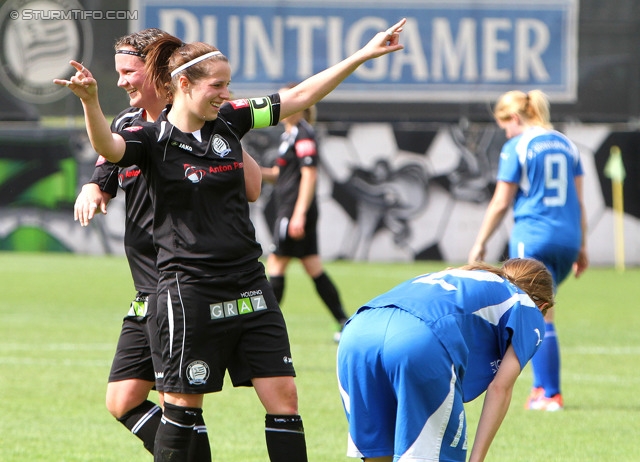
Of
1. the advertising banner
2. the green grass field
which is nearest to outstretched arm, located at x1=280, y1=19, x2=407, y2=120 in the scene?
the green grass field

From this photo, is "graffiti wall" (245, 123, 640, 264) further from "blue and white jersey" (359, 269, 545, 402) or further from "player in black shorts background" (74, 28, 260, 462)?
"blue and white jersey" (359, 269, 545, 402)

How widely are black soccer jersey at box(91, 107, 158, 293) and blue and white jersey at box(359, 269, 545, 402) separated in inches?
40.5

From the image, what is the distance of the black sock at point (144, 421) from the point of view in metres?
5.02

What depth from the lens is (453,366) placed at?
13.2 feet

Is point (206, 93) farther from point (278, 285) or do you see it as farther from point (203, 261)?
point (278, 285)

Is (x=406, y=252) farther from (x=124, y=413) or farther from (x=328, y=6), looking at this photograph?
(x=124, y=413)

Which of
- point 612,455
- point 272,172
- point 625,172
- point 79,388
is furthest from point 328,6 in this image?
point 612,455

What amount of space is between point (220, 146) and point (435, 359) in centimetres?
120

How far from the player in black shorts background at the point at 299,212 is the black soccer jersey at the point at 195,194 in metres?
6.00

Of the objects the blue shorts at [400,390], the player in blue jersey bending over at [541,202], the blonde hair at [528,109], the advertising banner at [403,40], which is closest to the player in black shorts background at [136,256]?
the blue shorts at [400,390]

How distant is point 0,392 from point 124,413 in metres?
3.19

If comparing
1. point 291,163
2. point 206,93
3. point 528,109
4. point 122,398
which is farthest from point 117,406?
point 291,163

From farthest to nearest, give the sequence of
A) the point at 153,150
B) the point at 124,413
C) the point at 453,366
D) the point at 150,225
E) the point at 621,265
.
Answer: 1. the point at 621,265
2. the point at 124,413
3. the point at 150,225
4. the point at 153,150
5. the point at 453,366

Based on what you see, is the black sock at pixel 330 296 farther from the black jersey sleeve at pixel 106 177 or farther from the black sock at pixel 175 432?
the black sock at pixel 175 432
